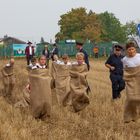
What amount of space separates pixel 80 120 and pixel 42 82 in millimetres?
1103

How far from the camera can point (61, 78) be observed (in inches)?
538

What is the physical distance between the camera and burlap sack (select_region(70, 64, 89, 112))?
1152cm

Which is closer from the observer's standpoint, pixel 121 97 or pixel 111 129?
pixel 111 129

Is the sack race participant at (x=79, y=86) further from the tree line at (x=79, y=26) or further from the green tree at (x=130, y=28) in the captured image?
the green tree at (x=130, y=28)

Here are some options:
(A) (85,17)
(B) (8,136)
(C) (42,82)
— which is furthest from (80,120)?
(A) (85,17)

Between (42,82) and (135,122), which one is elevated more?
(42,82)

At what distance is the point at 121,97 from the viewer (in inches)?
523

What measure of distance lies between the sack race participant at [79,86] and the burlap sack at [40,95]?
1132 mm

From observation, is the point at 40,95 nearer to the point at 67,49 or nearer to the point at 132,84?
the point at 132,84

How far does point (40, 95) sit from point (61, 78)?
10.7ft

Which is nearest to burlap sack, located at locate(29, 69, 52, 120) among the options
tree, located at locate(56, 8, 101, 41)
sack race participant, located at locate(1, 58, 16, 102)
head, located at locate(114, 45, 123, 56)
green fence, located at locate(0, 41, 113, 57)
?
head, located at locate(114, 45, 123, 56)

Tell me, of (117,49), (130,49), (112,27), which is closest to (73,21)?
(112,27)

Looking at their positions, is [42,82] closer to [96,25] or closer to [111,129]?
[111,129]

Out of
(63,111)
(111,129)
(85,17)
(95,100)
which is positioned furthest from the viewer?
(85,17)
